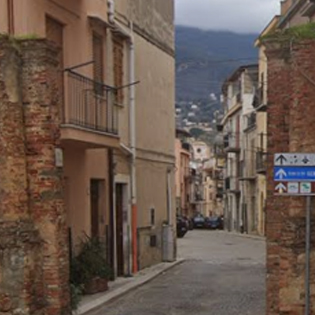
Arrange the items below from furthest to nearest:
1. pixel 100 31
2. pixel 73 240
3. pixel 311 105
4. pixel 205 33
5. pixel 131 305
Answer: pixel 205 33 < pixel 100 31 < pixel 73 240 < pixel 131 305 < pixel 311 105

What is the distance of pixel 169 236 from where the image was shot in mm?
26719

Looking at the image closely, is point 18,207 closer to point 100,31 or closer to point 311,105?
point 311,105

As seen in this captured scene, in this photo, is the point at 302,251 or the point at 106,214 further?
the point at 106,214

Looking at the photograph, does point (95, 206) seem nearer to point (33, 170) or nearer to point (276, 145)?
point (33, 170)

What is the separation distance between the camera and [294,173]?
11.6 metres

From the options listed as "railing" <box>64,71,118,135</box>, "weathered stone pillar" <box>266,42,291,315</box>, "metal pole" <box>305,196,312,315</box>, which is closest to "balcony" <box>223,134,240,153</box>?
"railing" <box>64,71,118,135</box>

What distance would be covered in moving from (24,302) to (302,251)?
13.2 ft

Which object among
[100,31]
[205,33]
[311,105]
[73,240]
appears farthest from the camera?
[205,33]

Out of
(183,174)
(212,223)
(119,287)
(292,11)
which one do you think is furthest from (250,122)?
(119,287)

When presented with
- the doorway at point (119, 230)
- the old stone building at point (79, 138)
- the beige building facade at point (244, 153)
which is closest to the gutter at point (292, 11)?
the old stone building at point (79, 138)

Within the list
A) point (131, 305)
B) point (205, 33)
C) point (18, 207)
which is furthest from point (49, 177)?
point (205, 33)

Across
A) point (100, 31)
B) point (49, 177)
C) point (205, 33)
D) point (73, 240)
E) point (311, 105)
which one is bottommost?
→ point (73, 240)

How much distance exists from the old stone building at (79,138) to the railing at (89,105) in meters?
0.04

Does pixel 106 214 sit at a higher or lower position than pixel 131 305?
higher
